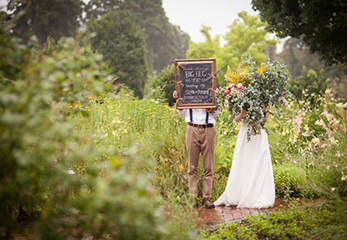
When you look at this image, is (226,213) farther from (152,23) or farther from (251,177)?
(152,23)

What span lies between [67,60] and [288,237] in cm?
299

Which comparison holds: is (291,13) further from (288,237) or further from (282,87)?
(288,237)

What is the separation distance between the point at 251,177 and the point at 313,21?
247 inches

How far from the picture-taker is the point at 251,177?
A: 15.5ft

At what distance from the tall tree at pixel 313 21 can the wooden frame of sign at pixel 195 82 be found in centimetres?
515

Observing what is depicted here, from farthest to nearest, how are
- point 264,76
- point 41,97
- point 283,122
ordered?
point 283,122 → point 264,76 → point 41,97

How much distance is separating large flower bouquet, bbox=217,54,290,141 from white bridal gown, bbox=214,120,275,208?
0.74ft

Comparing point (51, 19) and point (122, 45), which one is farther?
point (51, 19)

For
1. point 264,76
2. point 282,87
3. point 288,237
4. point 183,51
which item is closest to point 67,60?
point 288,237

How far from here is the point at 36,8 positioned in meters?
26.8

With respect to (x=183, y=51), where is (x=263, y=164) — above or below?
below

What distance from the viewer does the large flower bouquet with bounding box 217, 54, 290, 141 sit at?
4.57 meters

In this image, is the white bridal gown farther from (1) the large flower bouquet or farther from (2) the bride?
(1) the large flower bouquet

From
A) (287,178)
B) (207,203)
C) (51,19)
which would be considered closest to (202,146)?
(207,203)
